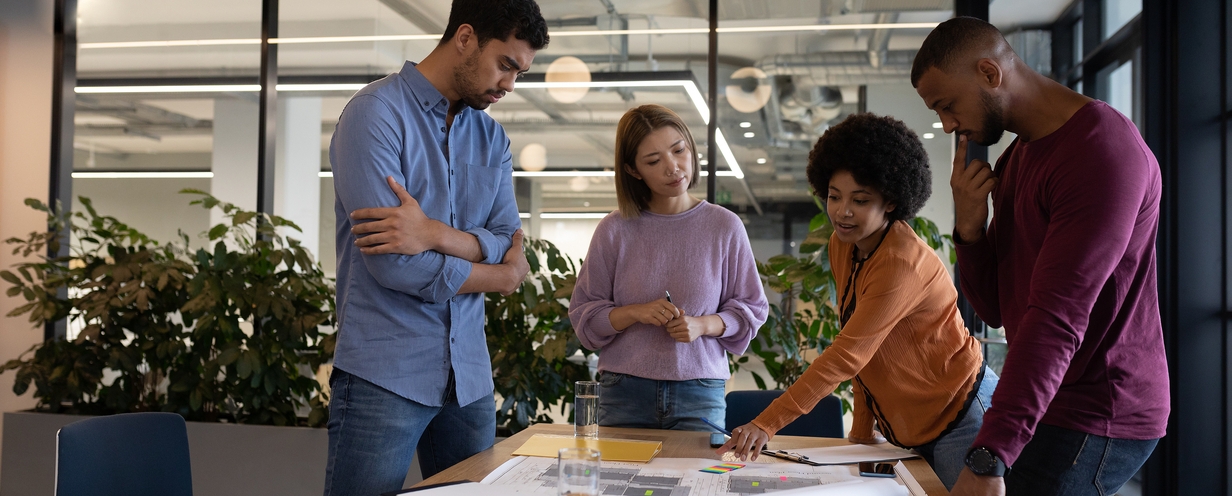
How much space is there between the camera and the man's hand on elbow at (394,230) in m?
1.59

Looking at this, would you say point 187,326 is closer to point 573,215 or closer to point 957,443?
point 573,215

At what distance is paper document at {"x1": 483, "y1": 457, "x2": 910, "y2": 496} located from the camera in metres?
1.41

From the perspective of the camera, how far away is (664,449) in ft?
5.76

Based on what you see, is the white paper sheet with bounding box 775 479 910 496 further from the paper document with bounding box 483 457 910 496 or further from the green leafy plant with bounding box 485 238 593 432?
the green leafy plant with bounding box 485 238 593 432

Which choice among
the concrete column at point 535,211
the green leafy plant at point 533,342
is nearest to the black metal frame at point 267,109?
the concrete column at point 535,211

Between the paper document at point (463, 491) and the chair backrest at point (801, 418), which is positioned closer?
the paper document at point (463, 491)

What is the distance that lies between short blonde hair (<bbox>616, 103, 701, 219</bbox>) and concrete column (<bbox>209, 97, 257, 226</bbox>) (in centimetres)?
324

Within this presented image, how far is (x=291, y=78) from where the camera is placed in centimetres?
478

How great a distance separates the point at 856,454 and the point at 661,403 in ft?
1.83

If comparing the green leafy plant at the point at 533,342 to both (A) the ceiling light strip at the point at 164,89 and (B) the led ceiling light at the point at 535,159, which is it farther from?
(A) the ceiling light strip at the point at 164,89

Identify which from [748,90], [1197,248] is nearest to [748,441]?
[1197,248]

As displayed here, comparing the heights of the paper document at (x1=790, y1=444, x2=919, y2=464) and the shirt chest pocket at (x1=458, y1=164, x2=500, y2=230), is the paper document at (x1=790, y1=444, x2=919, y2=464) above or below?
below

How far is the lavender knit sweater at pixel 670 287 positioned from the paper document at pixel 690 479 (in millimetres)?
518

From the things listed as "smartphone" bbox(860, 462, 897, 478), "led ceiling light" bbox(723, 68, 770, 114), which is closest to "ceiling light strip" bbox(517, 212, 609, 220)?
"led ceiling light" bbox(723, 68, 770, 114)
